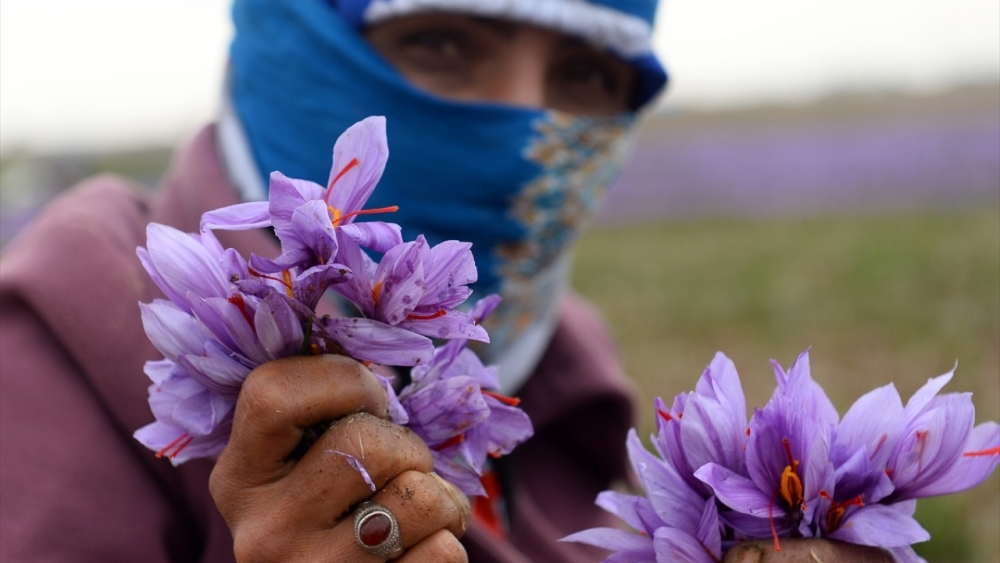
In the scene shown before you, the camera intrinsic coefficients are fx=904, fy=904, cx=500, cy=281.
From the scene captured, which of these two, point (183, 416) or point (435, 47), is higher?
point (435, 47)

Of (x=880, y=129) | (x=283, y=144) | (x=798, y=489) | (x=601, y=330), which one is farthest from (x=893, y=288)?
(x=880, y=129)

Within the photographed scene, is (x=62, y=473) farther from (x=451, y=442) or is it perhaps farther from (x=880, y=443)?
(x=880, y=443)

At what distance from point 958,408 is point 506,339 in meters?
1.02

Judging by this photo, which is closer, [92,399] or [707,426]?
[707,426]

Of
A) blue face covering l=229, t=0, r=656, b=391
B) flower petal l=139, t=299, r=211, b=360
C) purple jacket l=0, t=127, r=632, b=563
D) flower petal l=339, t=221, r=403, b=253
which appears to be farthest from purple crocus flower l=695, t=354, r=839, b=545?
blue face covering l=229, t=0, r=656, b=391

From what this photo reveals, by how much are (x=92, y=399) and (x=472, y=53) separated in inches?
31.5

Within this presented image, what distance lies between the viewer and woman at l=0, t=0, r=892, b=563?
2.44 ft

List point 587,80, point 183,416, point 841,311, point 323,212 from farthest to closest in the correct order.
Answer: point 841,311, point 587,80, point 183,416, point 323,212

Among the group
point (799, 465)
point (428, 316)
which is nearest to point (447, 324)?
point (428, 316)

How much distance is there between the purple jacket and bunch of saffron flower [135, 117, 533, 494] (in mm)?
331

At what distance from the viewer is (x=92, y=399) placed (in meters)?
1.13

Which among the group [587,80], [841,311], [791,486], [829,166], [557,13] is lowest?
[829,166]

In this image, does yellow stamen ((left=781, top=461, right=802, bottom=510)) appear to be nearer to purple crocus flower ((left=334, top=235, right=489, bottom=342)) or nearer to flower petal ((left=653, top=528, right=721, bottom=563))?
flower petal ((left=653, top=528, right=721, bottom=563))

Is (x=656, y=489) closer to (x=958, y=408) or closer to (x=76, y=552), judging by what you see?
(x=958, y=408)
